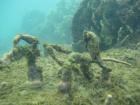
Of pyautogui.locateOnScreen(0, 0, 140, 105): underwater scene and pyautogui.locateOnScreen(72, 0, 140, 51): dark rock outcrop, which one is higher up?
pyautogui.locateOnScreen(72, 0, 140, 51): dark rock outcrop

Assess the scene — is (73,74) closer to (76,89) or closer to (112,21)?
(76,89)

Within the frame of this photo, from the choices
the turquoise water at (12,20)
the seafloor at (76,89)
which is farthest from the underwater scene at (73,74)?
the turquoise water at (12,20)

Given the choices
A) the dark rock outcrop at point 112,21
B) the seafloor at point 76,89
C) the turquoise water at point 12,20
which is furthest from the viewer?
the turquoise water at point 12,20

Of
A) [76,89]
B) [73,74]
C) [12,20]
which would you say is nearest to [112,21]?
[73,74]

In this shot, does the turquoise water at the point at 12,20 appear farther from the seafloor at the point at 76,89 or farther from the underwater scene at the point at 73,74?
the seafloor at the point at 76,89

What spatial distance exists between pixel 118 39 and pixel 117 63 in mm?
3854

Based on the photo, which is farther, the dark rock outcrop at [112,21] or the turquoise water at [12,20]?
the turquoise water at [12,20]

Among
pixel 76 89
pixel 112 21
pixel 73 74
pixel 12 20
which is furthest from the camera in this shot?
pixel 12 20

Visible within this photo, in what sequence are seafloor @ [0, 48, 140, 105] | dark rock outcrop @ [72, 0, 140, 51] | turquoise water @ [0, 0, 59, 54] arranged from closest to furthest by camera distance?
seafloor @ [0, 48, 140, 105] → dark rock outcrop @ [72, 0, 140, 51] → turquoise water @ [0, 0, 59, 54]

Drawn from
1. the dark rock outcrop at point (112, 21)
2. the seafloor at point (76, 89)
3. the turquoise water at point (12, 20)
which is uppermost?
the turquoise water at point (12, 20)

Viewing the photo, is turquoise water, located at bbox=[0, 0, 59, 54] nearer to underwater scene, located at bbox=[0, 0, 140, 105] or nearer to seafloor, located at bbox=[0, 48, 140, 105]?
underwater scene, located at bbox=[0, 0, 140, 105]

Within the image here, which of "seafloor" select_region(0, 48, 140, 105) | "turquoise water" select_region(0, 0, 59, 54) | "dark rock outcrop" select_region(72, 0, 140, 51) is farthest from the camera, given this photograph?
"turquoise water" select_region(0, 0, 59, 54)

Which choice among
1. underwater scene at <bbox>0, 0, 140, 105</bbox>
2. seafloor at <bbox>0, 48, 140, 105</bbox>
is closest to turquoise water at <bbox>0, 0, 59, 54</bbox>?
underwater scene at <bbox>0, 0, 140, 105</bbox>

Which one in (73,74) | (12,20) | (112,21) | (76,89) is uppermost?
(12,20)
